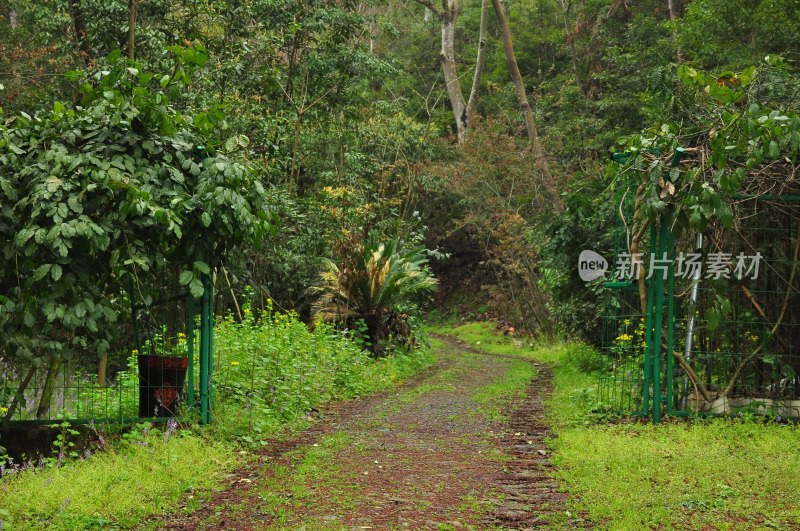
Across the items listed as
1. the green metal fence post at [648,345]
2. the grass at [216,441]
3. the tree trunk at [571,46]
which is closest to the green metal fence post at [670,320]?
the green metal fence post at [648,345]

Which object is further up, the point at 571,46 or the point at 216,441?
the point at 571,46

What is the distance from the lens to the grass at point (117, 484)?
4398 mm

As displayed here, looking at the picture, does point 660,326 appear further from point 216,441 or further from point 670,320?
point 216,441

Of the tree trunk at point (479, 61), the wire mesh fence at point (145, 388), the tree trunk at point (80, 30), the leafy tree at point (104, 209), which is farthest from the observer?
the tree trunk at point (479, 61)

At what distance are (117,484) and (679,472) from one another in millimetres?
3554

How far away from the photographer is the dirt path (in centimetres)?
463

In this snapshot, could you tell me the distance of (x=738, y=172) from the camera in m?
6.75

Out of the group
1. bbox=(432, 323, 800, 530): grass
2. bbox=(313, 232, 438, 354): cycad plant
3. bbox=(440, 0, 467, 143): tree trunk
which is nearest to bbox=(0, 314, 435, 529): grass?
bbox=(313, 232, 438, 354): cycad plant

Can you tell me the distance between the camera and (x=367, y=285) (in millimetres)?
12969

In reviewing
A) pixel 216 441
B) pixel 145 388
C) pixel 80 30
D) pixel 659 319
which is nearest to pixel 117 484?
pixel 216 441

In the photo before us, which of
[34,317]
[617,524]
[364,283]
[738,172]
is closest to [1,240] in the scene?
[34,317]

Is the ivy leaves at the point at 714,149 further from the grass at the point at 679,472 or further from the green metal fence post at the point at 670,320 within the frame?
the grass at the point at 679,472

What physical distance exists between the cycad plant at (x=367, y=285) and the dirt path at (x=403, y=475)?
11.6ft

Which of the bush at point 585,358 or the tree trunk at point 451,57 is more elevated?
the tree trunk at point 451,57
